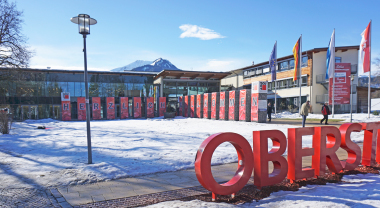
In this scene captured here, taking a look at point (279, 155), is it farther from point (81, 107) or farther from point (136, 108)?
point (81, 107)

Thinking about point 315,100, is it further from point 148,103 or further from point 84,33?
point 84,33

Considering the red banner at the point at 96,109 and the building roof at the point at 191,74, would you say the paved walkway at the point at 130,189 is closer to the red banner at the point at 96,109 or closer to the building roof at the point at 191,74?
the red banner at the point at 96,109

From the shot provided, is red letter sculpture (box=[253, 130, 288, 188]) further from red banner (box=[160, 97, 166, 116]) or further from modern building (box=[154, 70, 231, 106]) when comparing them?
modern building (box=[154, 70, 231, 106])

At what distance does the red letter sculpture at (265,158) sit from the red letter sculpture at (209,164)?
186mm

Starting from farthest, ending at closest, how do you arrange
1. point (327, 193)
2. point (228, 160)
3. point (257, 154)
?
point (228, 160), point (257, 154), point (327, 193)

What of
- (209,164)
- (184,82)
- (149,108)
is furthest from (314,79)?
(209,164)

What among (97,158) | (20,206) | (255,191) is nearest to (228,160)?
(255,191)

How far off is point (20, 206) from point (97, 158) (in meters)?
3.24

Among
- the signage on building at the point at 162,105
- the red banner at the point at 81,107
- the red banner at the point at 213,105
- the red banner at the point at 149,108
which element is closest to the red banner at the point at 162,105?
the signage on building at the point at 162,105

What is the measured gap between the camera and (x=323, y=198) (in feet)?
13.1

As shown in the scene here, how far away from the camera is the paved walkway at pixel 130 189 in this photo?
13.5ft

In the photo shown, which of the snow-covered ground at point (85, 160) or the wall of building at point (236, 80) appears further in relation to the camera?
the wall of building at point (236, 80)

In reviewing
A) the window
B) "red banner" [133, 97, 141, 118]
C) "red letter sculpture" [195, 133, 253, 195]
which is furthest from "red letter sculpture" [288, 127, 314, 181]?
the window

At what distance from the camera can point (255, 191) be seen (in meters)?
4.42
